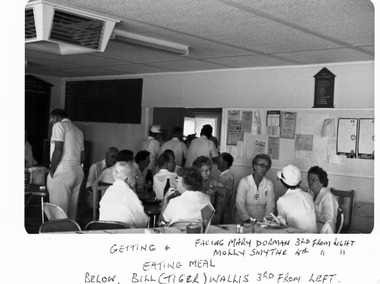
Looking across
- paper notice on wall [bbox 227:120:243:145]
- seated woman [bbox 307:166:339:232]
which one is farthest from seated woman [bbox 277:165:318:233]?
paper notice on wall [bbox 227:120:243:145]

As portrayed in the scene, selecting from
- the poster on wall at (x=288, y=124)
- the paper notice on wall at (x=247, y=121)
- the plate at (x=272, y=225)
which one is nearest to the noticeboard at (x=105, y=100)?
the paper notice on wall at (x=247, y=121)

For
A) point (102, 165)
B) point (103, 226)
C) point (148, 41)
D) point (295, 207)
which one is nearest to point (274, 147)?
point (102, 165)

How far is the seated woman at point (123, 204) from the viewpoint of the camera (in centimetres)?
286

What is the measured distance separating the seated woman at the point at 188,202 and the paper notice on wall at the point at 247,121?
2.31 metres

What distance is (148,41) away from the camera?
3.77 meters

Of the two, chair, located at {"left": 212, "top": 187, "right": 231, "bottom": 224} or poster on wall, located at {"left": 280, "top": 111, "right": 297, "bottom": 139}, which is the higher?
poster on wall, located at {"left": 280, "top": 111, "right": 297, "bottom": 139}

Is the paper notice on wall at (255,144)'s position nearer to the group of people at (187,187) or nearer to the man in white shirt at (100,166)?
the group of people at (187,187)

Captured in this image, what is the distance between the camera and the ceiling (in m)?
2.75

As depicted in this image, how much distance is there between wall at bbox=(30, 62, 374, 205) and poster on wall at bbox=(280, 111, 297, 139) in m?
0.15

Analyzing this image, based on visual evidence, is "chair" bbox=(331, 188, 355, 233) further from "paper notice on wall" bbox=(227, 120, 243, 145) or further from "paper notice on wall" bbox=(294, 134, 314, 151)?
"paper notice on wall" bbox=(227, 120, 243, 145)

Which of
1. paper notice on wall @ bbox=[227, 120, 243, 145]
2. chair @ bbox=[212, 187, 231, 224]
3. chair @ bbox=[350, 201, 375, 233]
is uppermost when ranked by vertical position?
paper notice on wall @ bbox=[227, 120, 243, 145]

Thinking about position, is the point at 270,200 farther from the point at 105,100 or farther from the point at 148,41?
the point at 105,100
